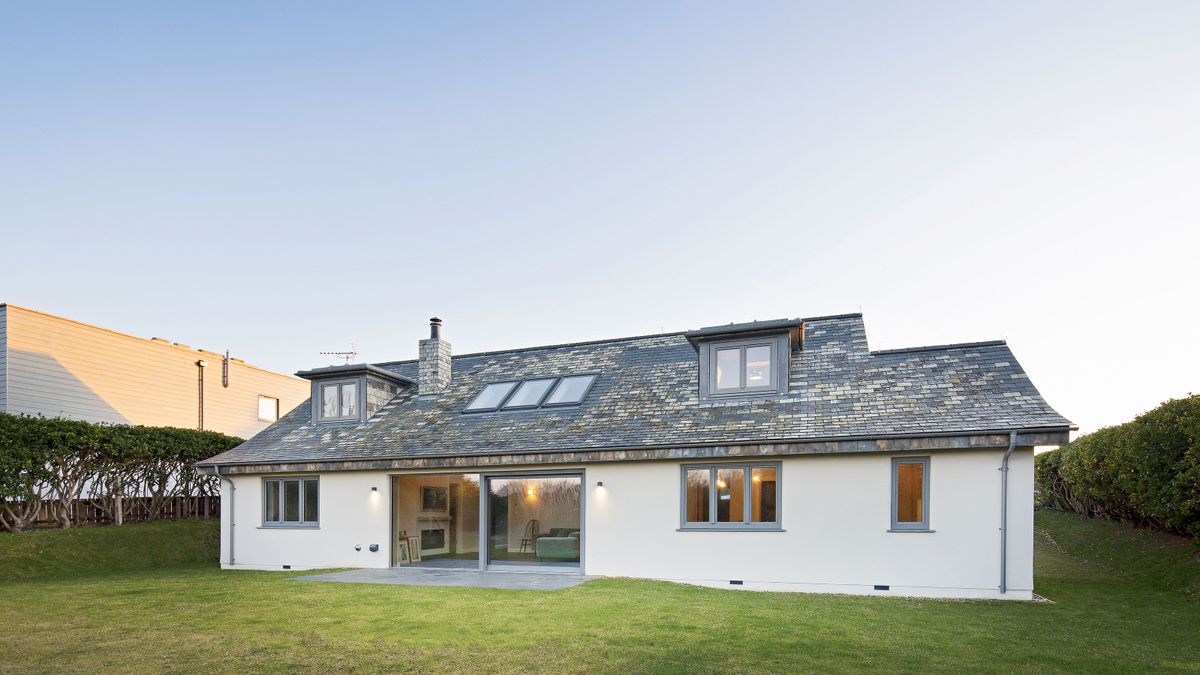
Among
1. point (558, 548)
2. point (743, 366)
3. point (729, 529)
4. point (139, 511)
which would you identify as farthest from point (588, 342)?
point (139, 511)

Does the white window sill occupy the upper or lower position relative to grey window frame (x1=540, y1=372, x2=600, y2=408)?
lower

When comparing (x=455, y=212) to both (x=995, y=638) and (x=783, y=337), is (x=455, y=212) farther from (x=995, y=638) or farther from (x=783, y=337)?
(x=995, y=638)

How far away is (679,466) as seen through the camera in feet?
39.7

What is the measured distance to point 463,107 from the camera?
52.0ft

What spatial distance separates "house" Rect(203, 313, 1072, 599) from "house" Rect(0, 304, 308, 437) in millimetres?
7126

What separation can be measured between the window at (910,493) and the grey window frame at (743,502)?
5.64 ft

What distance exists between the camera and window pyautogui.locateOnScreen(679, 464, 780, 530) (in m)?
11.6

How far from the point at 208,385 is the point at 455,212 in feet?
39.9

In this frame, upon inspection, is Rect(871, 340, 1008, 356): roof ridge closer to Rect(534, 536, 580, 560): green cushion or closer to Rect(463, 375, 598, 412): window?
Rect(463, 375, 598, 412): window

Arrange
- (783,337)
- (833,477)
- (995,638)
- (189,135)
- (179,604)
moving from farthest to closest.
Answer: (189,135)
(783,337)
(833,477)
(179,604)
(995,638)

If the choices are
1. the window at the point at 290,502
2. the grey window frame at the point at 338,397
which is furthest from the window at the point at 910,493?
the grey window frame at the point at 338,397

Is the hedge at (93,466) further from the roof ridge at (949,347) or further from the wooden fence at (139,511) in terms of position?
the roof ridge at (949,347)

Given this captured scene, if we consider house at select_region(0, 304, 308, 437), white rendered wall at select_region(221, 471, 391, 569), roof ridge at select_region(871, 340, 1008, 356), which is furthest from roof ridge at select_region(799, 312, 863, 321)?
house at select_region(0, 304, 308, 437)

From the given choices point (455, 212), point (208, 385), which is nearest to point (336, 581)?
point (455, 212)
